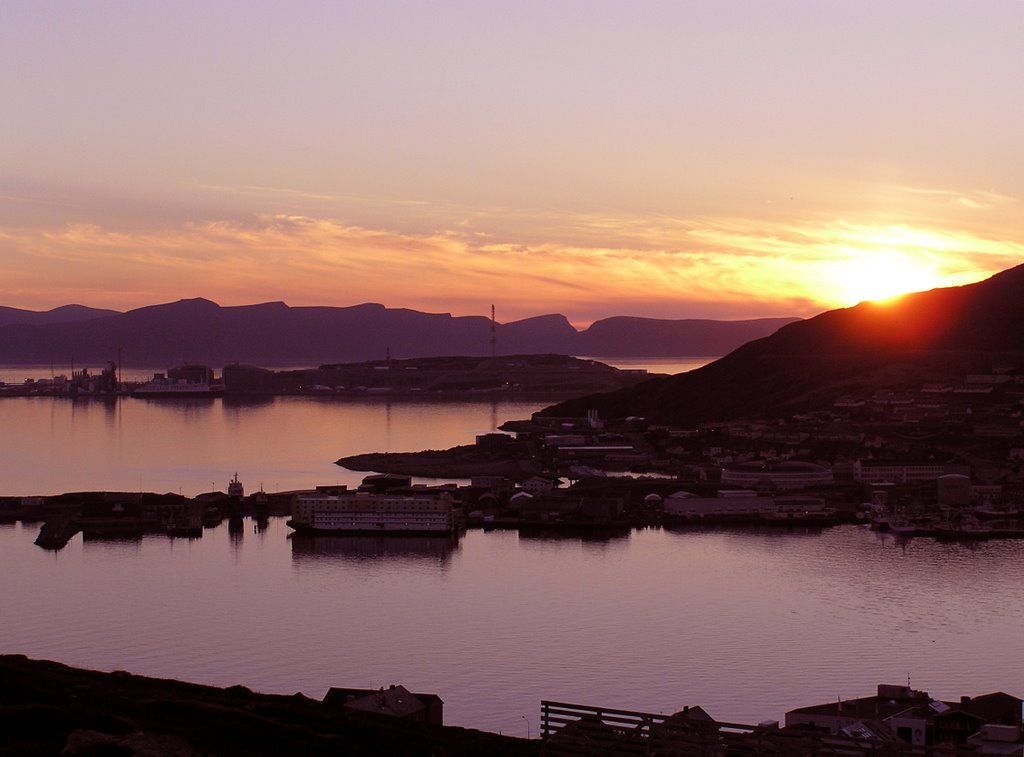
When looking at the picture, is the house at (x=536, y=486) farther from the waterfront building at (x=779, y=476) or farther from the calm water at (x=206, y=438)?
the calm water at (x=206, y=438)

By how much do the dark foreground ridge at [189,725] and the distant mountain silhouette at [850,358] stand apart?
17266 mm

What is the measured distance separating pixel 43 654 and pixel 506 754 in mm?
3836

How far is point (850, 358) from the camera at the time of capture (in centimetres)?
2594

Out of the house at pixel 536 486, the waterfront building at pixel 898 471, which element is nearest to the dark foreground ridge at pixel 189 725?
the house at pixel 536 486

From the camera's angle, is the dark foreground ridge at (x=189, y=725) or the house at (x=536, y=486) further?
the house at (x=536, y=486)

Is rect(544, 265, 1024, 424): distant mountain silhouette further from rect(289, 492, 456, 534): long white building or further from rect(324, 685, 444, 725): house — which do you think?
rect(324, 685, 444, 725): house

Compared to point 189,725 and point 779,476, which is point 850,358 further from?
point 189,725

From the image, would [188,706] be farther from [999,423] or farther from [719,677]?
[999,423]

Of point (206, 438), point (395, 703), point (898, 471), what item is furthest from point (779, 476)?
point (206, 438)

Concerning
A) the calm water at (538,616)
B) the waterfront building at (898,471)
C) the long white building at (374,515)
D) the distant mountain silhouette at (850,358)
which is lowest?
the calm water at (538,616)

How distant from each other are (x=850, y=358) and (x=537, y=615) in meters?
18.0

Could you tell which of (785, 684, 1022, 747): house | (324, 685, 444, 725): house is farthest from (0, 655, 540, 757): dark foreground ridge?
(785, 684, 1022, 747): house

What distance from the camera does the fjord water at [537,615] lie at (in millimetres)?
7246

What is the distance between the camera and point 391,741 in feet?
17.0
